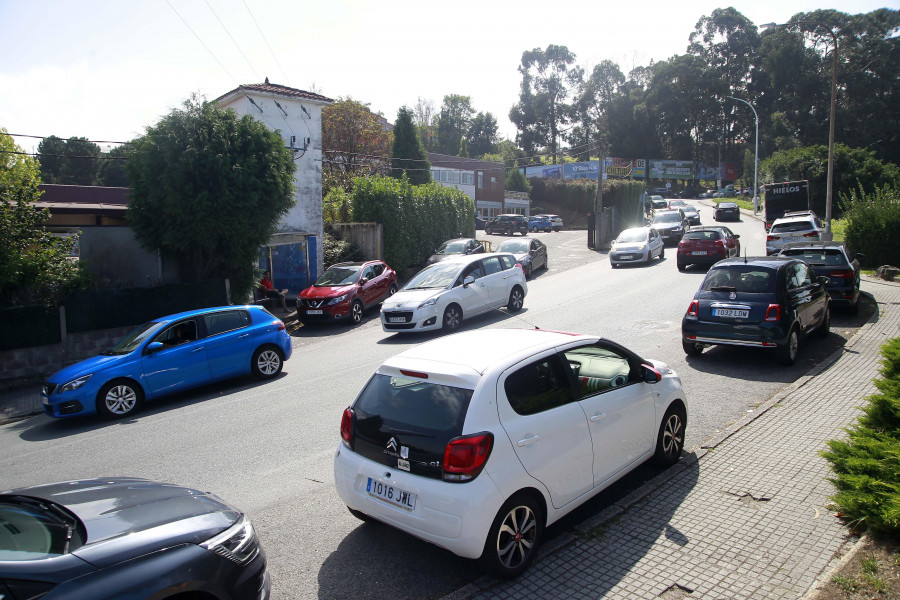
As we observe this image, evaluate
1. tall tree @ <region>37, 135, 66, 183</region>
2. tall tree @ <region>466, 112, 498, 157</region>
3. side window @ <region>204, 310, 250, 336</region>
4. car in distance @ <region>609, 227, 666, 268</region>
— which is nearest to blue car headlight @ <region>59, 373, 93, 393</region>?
side window @ <region>204, 310, 250, 336</region>

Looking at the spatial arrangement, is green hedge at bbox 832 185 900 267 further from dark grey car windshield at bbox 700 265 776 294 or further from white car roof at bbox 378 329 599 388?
white car roof at bbox 378 329 599 388

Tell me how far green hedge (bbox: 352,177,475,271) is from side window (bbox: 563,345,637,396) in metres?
19.8

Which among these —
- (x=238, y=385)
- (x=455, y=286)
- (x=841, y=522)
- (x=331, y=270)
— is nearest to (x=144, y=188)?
(x=331, y=270)

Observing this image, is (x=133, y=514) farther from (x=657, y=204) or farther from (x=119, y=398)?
(x=657, y=204)

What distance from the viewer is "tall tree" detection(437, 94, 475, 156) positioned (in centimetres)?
9894

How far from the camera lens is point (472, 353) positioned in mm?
4625

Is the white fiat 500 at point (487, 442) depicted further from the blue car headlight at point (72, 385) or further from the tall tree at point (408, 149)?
the tall tree at point (408, 149)

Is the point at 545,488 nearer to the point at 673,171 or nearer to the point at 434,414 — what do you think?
the point at 434,414

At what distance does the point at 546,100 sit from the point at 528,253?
249ft

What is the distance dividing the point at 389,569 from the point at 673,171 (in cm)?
9144

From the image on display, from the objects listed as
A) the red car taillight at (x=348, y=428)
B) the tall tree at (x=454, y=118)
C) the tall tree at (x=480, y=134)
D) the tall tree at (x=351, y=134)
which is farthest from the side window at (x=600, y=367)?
the tall tree at (x=480, y=134)

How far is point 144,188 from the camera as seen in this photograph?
50.4 ft

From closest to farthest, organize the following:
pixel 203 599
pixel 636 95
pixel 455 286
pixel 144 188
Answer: pixel 203 599
pixel 455 286
pixel 144 188
pixel 636 95

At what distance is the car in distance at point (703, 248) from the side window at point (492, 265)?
375 inches
